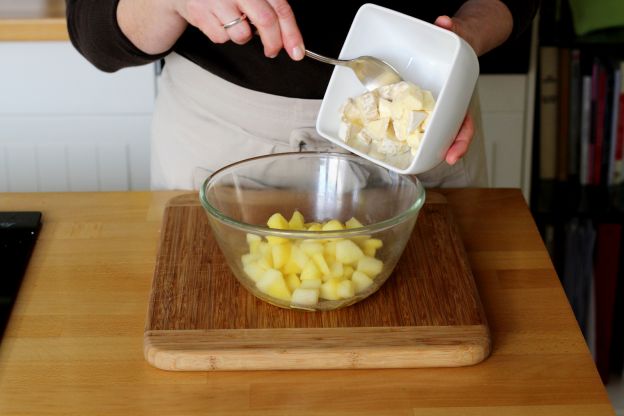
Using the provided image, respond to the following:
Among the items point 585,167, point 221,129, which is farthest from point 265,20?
point 585,167

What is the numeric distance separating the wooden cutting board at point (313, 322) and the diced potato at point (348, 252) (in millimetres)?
58

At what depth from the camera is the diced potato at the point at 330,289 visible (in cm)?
96

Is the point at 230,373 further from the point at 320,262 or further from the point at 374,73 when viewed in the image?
the point at 374,73

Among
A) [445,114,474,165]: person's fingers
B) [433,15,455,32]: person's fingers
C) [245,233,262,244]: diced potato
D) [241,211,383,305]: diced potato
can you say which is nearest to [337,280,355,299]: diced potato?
[241,211,383,305]: diced potato

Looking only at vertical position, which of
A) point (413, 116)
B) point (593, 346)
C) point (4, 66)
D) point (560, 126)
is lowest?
point (593, 346)

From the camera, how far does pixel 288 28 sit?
3.07 feet

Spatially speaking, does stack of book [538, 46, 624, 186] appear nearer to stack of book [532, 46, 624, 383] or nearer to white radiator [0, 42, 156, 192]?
stack of book [532, 46, 624, 383]

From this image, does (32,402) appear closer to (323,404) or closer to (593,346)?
(323,404)

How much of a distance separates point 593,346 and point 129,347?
143cm

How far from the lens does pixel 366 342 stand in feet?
3.03

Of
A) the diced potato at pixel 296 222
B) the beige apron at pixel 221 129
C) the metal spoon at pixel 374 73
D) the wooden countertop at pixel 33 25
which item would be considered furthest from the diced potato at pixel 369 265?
the wooden countertop at pixel 33 25

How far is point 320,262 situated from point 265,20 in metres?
0.26

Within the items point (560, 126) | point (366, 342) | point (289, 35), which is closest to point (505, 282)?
point (366, 342)

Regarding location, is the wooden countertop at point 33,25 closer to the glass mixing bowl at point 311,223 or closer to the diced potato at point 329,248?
the glass mixing bowl at point 311,223
